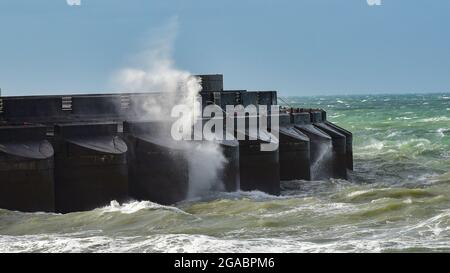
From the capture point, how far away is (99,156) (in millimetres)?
19891

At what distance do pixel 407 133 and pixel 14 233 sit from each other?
1483 inches

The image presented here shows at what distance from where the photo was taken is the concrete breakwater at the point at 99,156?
1902 cm

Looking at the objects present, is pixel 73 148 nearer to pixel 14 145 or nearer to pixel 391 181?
pixel 14 145

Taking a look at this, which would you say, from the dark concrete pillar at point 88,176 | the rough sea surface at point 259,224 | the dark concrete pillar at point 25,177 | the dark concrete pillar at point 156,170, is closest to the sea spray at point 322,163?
the rough sea surface at point 259,224

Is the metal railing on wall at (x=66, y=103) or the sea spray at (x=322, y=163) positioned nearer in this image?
the metal railing on wall at (x=66, y=103)

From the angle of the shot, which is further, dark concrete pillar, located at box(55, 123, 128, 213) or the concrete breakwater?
dark concrete pillar, located at box(55, 123, 128, 213)

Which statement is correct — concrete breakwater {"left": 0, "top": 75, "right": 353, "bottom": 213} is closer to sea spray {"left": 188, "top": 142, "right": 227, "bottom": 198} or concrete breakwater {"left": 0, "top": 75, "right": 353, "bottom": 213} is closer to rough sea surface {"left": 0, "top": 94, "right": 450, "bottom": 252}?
sea spray {"left": 188, "top": 142, "right": 227, "bottom": 198}

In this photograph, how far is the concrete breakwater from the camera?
1902 cm

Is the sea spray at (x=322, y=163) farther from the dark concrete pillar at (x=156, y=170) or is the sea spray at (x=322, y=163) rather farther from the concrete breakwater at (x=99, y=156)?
the dark concrete pillar at (x=156, y=170)

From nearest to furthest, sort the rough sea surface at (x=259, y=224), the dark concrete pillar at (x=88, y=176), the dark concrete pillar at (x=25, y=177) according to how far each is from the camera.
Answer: the rough sea surface at (x=259, y=224) < the dark concrete pillar at (x=25, y=177) < the dark concrete pillar at (x=88, y=176)

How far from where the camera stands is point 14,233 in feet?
56.1

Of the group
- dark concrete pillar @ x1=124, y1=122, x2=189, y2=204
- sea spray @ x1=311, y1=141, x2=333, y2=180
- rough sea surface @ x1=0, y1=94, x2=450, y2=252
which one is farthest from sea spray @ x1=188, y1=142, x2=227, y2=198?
sea spray @ x1=311, y1=141, x2=333, y2=180
